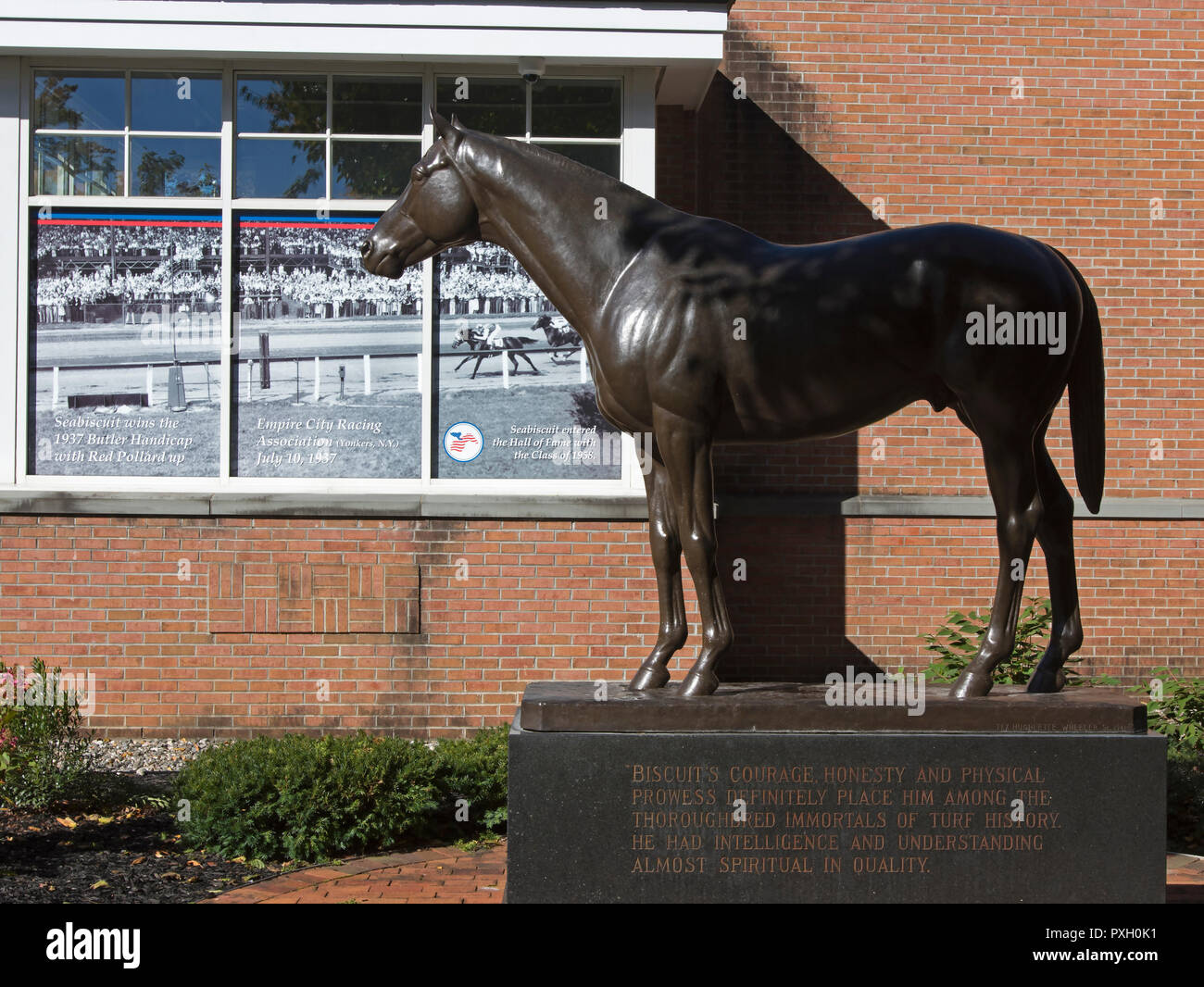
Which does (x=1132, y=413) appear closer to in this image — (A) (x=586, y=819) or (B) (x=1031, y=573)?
(B) (x=1031, y=573)

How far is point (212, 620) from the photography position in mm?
8898

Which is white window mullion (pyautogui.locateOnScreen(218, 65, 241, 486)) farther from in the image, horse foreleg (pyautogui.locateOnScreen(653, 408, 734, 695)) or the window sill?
horse foreleg (pyautogui.locateOnScreen(653, 408, 734, 695))

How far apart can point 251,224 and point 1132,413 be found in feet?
23.0

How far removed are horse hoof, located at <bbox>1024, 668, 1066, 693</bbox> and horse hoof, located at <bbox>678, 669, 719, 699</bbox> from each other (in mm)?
1266

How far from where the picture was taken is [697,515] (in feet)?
15.1

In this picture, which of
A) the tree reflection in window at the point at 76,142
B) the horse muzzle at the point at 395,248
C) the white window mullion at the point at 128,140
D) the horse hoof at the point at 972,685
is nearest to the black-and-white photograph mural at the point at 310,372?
the white window mullion at the point at 128,140

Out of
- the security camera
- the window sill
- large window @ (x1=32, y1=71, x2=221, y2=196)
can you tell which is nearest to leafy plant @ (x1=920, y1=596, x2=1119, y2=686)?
the window sill

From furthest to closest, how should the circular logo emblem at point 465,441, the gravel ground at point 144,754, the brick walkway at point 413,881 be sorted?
the circular logo emblem at point 465,441 < the gravel ground at point 144,754 < the brick walkway at point 413,881

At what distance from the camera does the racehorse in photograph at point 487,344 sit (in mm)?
9219

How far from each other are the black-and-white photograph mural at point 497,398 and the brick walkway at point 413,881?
331 centimetres

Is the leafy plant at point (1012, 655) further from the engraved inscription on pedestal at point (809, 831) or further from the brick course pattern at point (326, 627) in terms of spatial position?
the engraved inscription on pedestal at point (809, 831)

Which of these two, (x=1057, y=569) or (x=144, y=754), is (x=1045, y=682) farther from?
(x=144, y=754)
